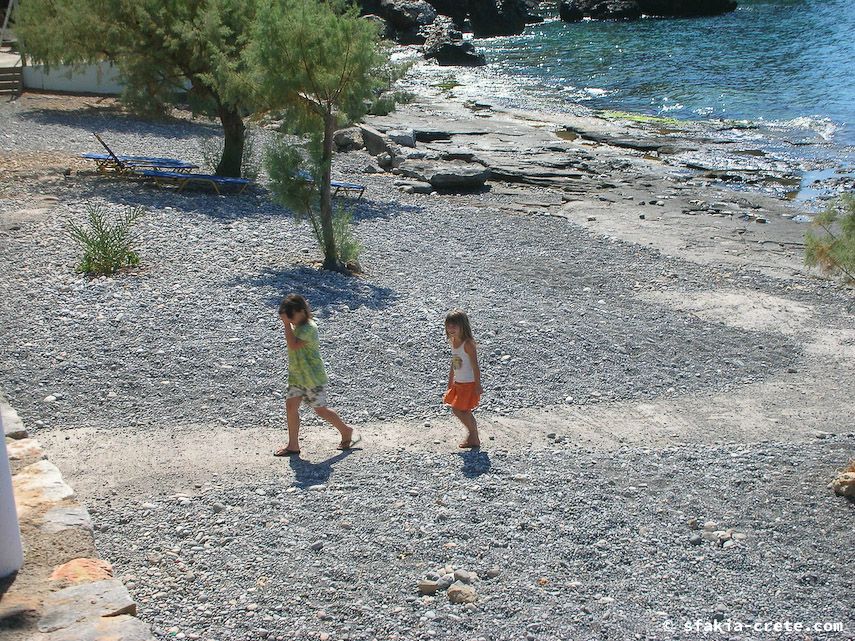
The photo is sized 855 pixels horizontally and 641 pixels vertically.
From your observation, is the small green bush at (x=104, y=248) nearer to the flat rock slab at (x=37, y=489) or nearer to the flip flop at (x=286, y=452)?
the flip flop at (x=286, y=452)

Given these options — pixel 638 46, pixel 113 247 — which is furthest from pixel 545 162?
pixel 638 46

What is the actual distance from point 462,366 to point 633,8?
247ft

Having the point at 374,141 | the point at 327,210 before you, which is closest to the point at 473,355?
the point at 327,210

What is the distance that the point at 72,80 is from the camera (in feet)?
90.9

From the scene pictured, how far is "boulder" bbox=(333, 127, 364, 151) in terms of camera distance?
24528 millimetres

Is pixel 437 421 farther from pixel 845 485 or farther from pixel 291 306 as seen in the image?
pixel 845 485

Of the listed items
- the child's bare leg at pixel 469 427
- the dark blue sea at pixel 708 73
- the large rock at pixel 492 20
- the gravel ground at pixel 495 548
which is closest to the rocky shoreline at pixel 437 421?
the gravel ground at pixel 495 548

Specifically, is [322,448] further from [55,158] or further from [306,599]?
[55,158]

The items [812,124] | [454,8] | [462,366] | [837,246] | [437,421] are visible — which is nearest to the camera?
[462,366]

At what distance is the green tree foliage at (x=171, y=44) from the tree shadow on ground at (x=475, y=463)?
1023cm

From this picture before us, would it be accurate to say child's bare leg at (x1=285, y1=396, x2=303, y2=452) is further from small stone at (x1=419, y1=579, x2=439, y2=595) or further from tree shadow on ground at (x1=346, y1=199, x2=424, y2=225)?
tree shadow on ground at (x1=346, y1=199, x2=424, y2=225)

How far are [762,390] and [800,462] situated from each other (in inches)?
87.1

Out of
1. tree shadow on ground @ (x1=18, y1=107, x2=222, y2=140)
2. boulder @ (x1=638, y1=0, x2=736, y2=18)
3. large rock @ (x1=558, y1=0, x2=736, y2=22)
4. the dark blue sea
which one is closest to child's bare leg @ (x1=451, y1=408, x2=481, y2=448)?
tree shadow on ground @ (x1=18, y1=107, x2=222, y2=140)

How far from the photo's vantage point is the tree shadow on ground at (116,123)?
22766 mm
